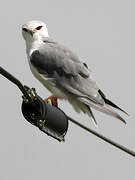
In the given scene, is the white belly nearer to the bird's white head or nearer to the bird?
the bird

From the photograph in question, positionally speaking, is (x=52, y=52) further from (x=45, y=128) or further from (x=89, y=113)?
(x=45, y=128)

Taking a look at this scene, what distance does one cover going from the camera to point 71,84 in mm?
11141

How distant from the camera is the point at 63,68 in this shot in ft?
37.3

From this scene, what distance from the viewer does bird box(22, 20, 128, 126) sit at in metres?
10.7

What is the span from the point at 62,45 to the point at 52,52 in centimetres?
22

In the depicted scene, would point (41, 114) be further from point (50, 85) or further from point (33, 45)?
point (33, 45)

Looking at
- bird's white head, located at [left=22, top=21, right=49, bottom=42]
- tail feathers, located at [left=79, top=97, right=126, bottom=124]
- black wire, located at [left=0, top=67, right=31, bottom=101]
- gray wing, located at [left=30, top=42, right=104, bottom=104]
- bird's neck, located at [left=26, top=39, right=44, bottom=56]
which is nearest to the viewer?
black wire, located at [left=0, top=67, right=31, bottom=101]

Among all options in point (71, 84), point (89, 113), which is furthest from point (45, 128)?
point (71, 84)

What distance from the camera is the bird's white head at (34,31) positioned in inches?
458

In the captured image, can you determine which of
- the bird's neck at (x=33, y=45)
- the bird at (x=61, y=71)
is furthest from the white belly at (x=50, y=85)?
the bird's neck at (x=33, y=45)

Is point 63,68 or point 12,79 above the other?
point 63,68

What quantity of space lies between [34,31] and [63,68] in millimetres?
894

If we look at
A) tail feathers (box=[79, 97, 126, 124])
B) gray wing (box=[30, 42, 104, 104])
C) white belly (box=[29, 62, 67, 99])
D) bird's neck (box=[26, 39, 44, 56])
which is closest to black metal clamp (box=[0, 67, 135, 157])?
tail feathers (box=[79, 97, 126, 124])

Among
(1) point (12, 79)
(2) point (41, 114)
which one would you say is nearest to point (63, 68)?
(2) point (41, 114)
